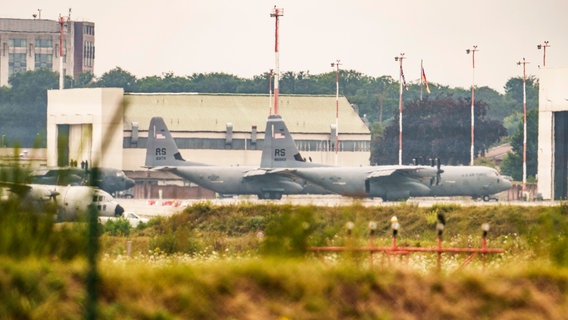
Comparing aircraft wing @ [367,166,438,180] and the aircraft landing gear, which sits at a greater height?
aircraft wing @ [367,166,438,180]

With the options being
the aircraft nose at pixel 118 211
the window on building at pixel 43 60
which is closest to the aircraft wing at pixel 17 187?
the aircraft nose at pixel 118 211

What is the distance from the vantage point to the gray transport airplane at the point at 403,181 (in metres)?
75.1

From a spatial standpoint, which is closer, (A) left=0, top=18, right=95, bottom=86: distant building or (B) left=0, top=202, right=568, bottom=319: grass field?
(B) left=0, top=202, right=568, bottom=319: grass field

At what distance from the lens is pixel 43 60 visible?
185125mm

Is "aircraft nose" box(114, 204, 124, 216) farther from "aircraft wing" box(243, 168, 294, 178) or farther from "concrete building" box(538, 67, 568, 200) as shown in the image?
"concrete building" box(538, 67, 568, 200)

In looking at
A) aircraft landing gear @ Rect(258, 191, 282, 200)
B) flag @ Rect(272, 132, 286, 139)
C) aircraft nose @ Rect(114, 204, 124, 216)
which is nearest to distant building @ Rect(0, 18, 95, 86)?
flag @ Rect(272, 132, 286, 139)

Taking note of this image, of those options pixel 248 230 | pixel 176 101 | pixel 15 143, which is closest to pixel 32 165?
pixel 15 143

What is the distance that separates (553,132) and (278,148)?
16.3 meters

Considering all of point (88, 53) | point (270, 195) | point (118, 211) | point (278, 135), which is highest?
point (88, 53)

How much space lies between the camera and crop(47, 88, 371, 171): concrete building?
94.9 metres

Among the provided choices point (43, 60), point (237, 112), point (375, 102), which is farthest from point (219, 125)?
point (43, 60)

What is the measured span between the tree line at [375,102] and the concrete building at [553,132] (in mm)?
30723

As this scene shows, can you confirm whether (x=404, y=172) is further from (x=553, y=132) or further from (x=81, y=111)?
(x=81, y=111)

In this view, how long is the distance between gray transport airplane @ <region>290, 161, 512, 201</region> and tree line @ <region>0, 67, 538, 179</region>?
30590 millimetres
